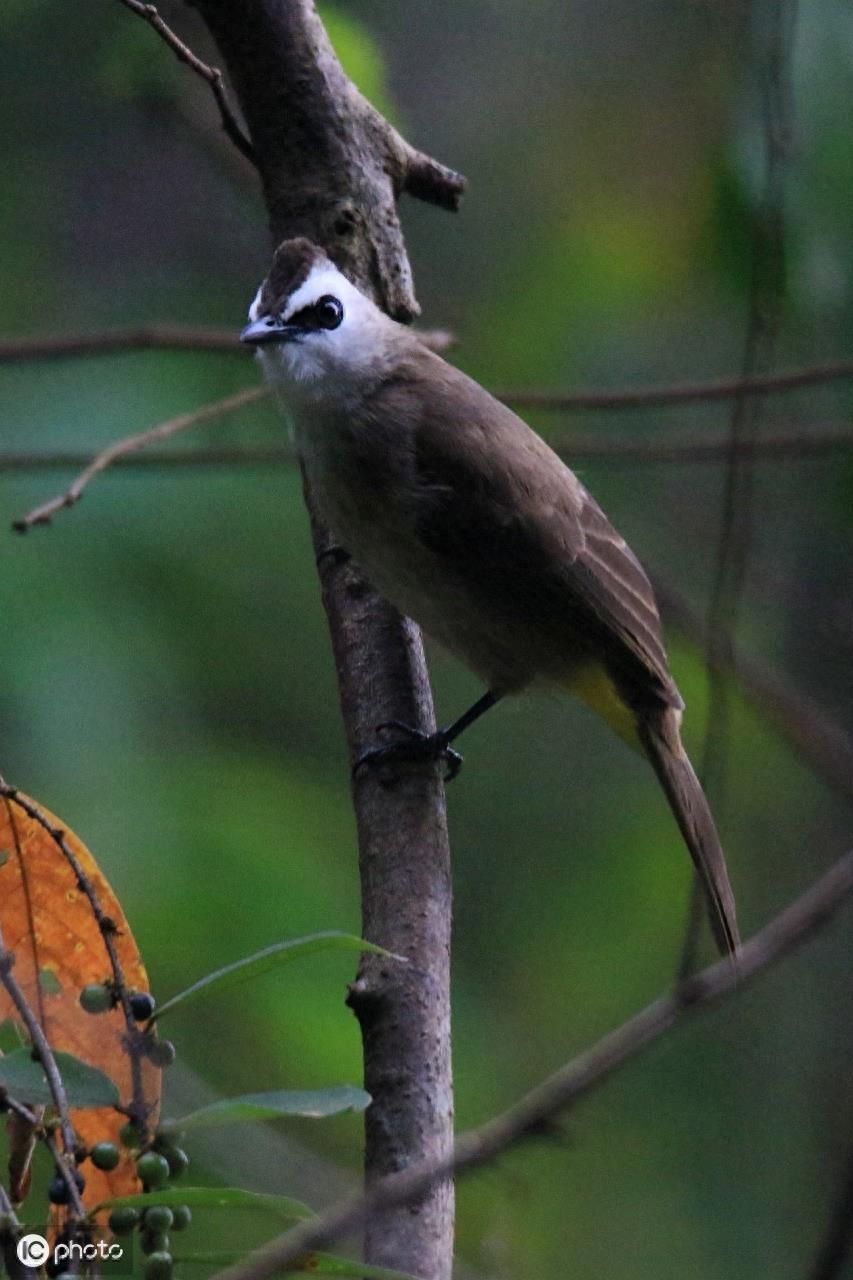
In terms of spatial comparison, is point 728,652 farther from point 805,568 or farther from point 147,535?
point 805,568

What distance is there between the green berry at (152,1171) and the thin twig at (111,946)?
54 millimetres

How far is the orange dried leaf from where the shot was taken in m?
1.61

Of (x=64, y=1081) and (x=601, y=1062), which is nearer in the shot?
(x=601, y=1062)

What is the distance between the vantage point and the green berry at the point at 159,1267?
4.68ft

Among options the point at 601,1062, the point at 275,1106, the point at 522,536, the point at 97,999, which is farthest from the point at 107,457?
the point at 601,1062

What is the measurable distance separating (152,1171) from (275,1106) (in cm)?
16

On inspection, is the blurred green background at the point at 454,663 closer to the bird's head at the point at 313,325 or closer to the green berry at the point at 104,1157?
the bird's head at the point at 313,325

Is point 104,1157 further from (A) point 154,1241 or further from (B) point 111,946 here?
(B) point 111,946

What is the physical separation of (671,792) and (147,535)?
3.67 ft

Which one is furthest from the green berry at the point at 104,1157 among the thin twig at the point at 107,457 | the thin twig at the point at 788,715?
the thin twig at the point at 107,457

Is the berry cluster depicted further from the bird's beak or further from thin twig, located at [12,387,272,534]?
the bird's beak

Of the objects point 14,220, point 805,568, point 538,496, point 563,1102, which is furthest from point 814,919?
point 805,568

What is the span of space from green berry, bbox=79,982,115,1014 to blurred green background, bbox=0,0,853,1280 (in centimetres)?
45

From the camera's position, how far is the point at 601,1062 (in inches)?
33.3
